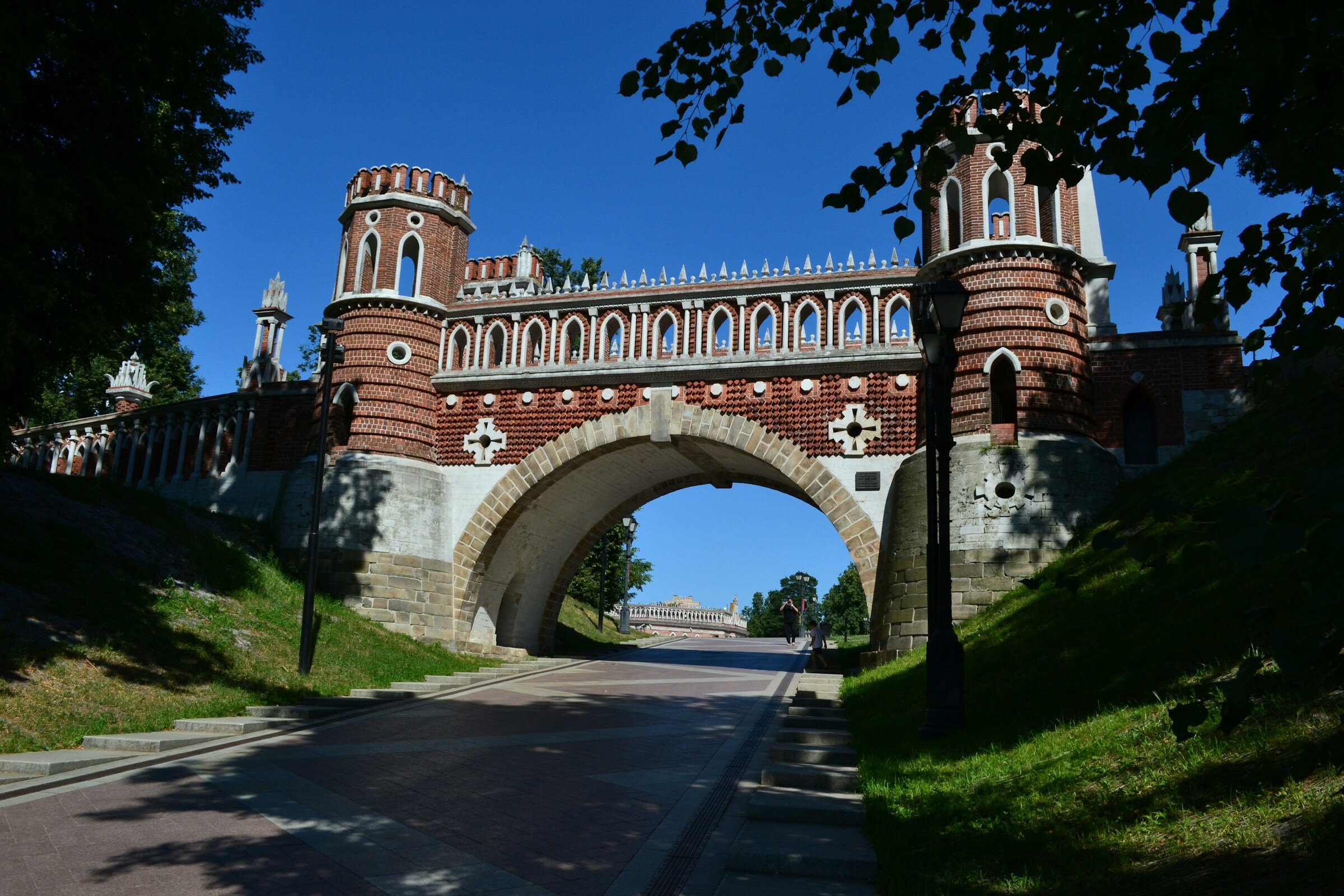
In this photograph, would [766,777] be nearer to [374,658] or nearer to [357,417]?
[374,658]

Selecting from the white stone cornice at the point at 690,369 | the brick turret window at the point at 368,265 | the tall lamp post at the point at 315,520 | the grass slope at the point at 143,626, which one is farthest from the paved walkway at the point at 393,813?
the brick turret window at the point at 368,265

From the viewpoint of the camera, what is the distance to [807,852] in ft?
17.4

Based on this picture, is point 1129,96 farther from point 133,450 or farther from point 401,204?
point 133,450

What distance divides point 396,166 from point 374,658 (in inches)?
426

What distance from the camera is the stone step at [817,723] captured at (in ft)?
32.8

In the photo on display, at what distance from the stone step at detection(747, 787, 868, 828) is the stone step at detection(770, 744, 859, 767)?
1343mm

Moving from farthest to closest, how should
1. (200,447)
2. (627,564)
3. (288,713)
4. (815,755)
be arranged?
(627,564)
(200,447)
(288,713)
(815,755)

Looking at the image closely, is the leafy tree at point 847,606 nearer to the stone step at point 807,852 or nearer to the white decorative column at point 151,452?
the white decorative column at point 151,452

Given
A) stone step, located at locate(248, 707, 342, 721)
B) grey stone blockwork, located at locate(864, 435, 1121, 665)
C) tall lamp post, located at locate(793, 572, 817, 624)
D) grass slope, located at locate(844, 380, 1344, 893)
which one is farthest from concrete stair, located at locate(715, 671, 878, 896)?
tall lamp post, located at locate(793, 572, 817, 624)

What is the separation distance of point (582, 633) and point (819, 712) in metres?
17.8

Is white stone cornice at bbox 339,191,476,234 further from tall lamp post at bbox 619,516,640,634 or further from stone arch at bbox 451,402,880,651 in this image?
tall lamp post at bbox 619,516,640,634

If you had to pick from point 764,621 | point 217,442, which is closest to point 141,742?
point 217,442

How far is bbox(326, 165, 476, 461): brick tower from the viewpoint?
19.5 m

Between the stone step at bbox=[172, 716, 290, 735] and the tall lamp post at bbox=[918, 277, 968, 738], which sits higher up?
the tall lamp post at bbox=[918, 277, 968, 738]
